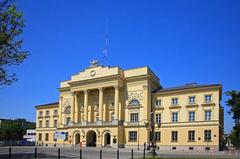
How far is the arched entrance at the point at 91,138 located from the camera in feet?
250

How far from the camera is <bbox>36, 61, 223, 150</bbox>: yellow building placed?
2544 inches

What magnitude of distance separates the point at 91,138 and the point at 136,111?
13.6m

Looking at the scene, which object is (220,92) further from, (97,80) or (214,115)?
(97,80)

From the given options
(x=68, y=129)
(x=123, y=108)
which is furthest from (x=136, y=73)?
(x=68, y=129)

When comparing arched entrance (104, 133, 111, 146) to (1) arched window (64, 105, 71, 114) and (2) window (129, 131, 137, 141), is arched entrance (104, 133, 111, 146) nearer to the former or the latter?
(2) window (129, 131, 137, 141)

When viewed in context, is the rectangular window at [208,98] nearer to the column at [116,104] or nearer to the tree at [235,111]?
the tree at [235,111]

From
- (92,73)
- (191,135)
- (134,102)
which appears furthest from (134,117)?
(92,73)

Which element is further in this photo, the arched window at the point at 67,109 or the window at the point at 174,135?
the arched window at the point at 67,109

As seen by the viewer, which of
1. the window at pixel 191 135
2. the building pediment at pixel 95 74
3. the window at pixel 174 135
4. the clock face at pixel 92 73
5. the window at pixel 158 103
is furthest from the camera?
the clock face at pixel 92 73

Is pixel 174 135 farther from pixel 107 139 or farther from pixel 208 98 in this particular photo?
pixel 107 139

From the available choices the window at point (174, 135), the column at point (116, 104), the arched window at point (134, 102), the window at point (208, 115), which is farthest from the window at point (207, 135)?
the column at point (116, 104)

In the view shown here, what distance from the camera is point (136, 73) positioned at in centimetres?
7306

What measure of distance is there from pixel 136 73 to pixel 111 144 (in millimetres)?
16168

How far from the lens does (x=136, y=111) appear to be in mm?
71688
